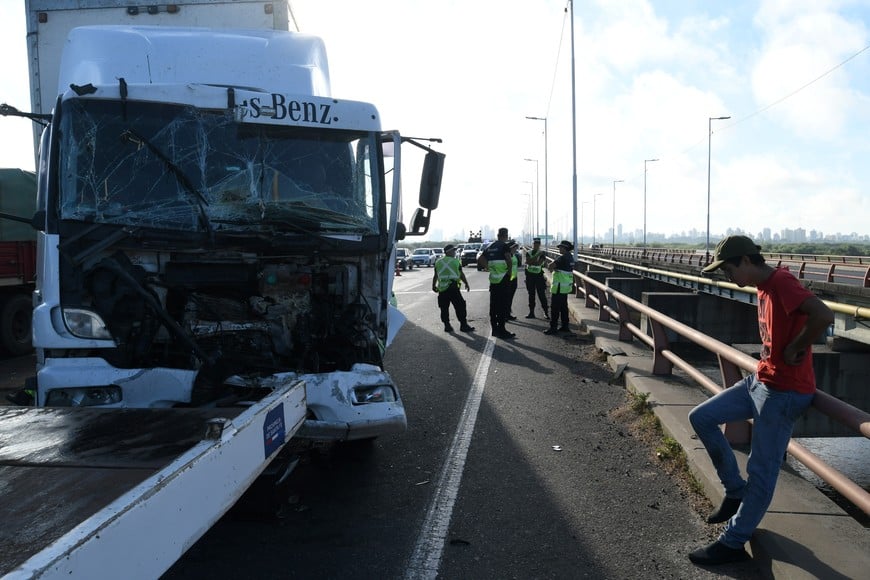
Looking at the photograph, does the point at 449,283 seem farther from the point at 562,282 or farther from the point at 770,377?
the point at 770,377

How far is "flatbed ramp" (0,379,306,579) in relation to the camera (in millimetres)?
1771

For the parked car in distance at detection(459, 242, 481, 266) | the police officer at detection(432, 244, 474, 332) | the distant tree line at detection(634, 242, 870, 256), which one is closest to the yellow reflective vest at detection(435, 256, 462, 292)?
the police officer at detection(432, 244, 474, 332)

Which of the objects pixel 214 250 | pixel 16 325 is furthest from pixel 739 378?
pixel 16 325

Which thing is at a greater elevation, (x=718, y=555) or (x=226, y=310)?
(x=226, y=310)

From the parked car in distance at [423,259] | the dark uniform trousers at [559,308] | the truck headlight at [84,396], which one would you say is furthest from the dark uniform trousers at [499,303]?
the parked car in distance at [423,259]

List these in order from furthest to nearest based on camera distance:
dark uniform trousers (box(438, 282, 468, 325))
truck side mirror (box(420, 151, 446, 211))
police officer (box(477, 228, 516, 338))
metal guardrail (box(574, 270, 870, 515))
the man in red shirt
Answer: dark uniform trousers (box(438, 282, 468, 325))
police officer (box(477, 228, 516, 338))
truck side mirror (box(420, 151, 446, 211))
the man in red shirt
metal guardrail (box(574, 270, 870, 515))

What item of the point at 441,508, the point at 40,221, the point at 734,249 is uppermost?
the point at 40,221

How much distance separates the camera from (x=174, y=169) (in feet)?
16.1

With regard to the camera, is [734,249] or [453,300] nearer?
[734,249]

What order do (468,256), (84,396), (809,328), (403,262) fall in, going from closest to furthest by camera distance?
(809,328) < (84,396) < (403,262) < (468,256)

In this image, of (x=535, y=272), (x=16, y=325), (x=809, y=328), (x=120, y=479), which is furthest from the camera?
(x=535, y=272)

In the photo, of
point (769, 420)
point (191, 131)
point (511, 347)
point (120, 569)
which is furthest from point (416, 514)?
point (511, 347)

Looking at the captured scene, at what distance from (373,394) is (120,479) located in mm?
2283

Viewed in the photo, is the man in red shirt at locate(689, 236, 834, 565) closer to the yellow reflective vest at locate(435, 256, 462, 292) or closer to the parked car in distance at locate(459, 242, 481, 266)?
A: the yellow reflective vest at locate(435, 256, 462, 292)
